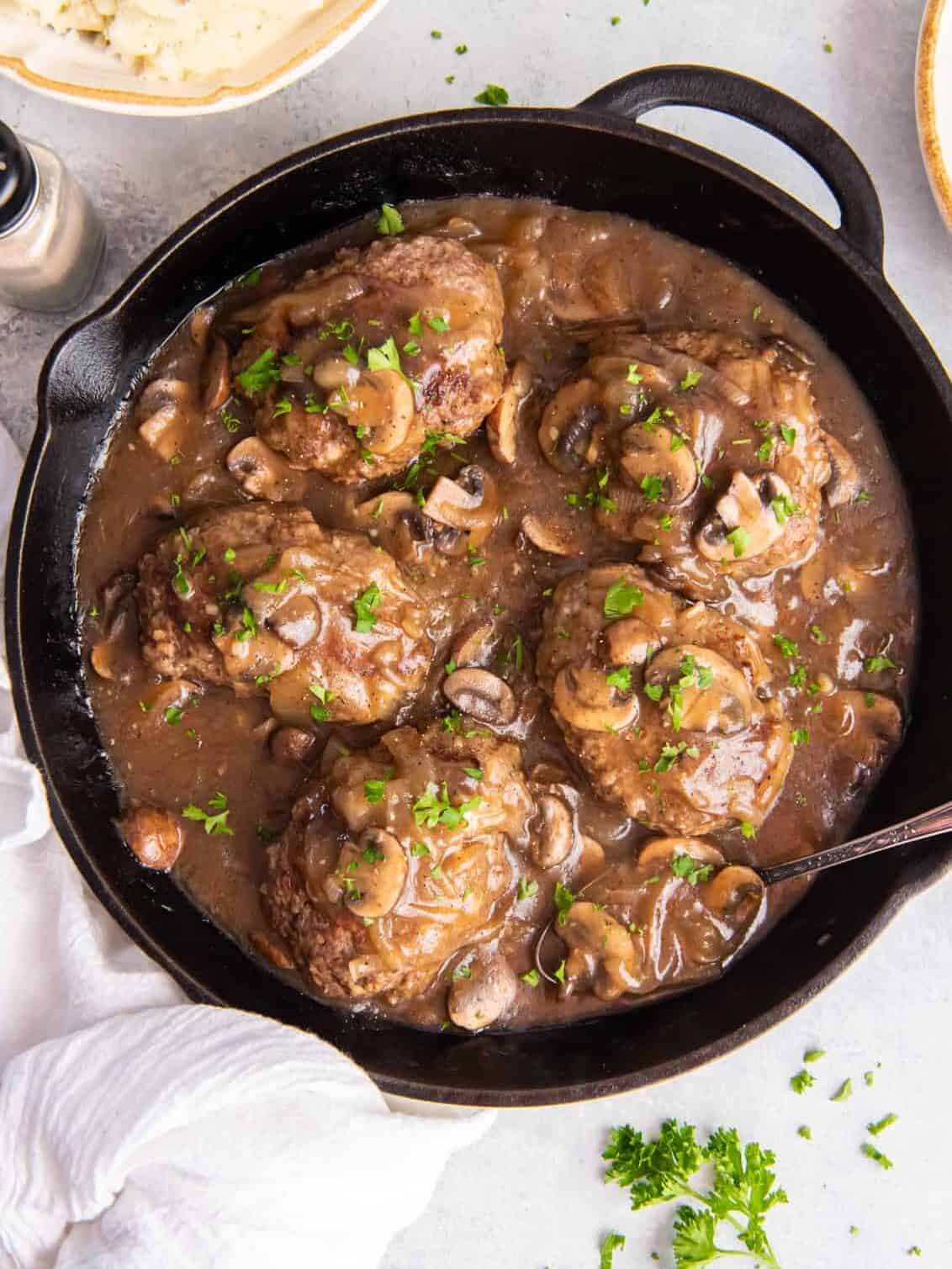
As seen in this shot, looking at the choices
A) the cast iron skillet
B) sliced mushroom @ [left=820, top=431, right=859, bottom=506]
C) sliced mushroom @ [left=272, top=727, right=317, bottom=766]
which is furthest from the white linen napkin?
sliced mushroom @ [left=820, top=431, right=859, bottom=506]

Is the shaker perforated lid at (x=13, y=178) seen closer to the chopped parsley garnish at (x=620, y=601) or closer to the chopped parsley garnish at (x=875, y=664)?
the chopped parsley garnish at (x=620, y=601)

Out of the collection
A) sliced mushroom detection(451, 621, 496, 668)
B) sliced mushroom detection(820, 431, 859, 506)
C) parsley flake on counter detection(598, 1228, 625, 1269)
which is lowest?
parsley flake on counter detection(598, 1228, 625, 1269)

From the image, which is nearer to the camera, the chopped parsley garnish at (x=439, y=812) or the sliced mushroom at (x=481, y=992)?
the chopped parsley garnish at (x=439, y=812)

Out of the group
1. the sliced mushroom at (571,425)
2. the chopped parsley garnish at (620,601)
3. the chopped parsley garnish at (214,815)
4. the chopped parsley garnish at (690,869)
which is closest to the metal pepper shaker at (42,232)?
the sliced mushroom at (571,425)

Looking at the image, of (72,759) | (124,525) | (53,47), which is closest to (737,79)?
(53,47)

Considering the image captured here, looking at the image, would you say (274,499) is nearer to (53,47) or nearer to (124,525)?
(124,525)

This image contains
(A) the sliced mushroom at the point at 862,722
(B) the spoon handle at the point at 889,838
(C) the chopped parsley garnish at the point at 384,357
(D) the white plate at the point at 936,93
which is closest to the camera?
(C) the chopped parsley garnish at the point at 384,357

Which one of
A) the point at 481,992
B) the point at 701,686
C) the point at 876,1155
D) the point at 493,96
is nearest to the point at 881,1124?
the point at 876,1155

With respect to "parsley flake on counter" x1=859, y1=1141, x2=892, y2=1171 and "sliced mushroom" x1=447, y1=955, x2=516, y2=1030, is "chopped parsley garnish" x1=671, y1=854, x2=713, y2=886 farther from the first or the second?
"parsley flake on counter" x1=859, y1=1141, x2=892, y2=1171
